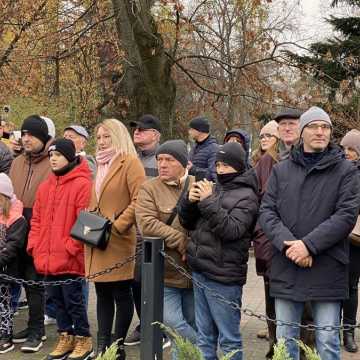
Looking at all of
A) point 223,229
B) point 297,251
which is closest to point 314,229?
point 297,251

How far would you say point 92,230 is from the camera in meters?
4.91

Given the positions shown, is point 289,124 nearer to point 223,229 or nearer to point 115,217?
point 223,229

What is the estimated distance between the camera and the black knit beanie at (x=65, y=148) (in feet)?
17.5

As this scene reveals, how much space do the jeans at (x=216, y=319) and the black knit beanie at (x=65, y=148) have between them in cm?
160

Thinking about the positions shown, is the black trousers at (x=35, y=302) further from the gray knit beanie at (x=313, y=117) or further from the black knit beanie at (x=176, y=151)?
the gray knit beanie at (x=313, y=117)

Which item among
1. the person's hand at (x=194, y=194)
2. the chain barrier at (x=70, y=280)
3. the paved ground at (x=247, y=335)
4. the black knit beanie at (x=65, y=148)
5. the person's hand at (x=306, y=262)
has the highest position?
the black knit beanie at (x=65, y=148)

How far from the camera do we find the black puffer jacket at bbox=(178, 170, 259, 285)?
4277 millimetres

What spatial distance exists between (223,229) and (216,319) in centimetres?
69

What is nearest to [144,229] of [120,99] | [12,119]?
[120,99]

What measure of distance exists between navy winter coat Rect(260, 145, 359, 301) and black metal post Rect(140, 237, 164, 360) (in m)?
0.76

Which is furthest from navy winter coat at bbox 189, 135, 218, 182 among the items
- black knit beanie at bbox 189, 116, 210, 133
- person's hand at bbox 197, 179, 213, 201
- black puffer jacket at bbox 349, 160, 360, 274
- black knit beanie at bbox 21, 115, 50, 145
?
person's hand at bbox 197, 179, 213, 201

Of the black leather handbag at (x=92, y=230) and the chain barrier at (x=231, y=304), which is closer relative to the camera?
the chain barrier at (x=231, y=304)

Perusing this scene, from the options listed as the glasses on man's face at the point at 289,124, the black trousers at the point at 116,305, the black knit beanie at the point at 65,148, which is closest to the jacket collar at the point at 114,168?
the black knit beanie at the point at 65,148

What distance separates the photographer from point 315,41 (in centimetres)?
1842
